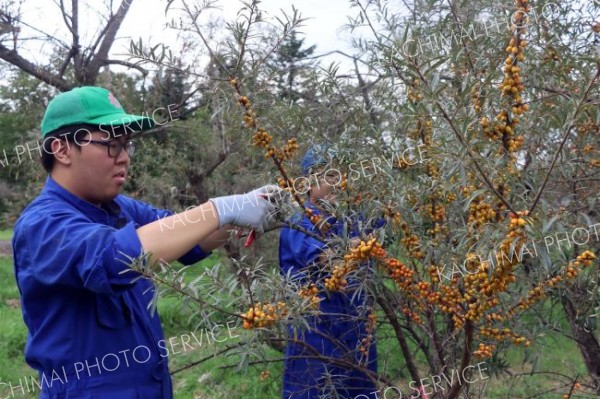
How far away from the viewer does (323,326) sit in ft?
9.47

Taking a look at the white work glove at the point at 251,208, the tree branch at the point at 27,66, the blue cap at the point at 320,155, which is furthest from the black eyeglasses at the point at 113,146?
the tree branch at the point at 27,66

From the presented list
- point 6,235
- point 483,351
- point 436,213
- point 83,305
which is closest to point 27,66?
point 83,305

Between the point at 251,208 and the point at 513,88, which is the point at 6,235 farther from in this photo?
the point at 513,88

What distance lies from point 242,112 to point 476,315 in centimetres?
94

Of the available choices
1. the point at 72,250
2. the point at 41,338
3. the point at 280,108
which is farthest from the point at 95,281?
the point at 280,108

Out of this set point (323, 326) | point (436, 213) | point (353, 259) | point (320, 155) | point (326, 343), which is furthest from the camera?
point (326, 343)

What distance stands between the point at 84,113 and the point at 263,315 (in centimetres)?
93

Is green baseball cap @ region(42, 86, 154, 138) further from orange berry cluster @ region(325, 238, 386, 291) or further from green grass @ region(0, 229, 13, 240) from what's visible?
green grass @ region(0, 229, 13, 240)

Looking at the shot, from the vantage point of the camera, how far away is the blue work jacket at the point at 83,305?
1839 millimetres

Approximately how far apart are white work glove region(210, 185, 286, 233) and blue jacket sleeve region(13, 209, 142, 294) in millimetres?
277

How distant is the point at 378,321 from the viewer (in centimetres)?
269

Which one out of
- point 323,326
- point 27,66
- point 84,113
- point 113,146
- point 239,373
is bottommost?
point 239,373

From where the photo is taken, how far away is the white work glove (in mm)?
2004

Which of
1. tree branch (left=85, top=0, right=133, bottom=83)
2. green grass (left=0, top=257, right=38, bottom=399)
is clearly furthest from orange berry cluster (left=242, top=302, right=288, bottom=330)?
green grass (left=0, top=257, right=38, bottom=399)
